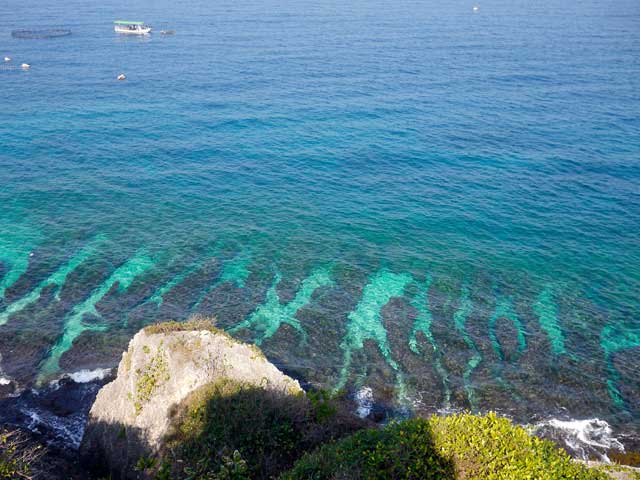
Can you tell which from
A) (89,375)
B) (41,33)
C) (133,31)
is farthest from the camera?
(133,31)

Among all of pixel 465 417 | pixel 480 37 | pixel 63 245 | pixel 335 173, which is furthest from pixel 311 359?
pixel 480 37

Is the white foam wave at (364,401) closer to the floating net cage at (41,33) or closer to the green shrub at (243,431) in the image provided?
the green shrub at (243,431)

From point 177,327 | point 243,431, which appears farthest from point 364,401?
point 177,327

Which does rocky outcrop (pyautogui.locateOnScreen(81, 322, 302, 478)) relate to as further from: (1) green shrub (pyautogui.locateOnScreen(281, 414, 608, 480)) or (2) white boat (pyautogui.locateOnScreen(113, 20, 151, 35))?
(2) white boat (pyautogui.locateOnScreen(113, 20, 151, 35))

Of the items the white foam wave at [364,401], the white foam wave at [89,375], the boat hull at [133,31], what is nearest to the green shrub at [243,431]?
the white foam wave at [364,401]

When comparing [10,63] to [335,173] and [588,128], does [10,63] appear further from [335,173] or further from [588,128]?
[588,128]

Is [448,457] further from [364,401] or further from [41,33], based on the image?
[41,33]
